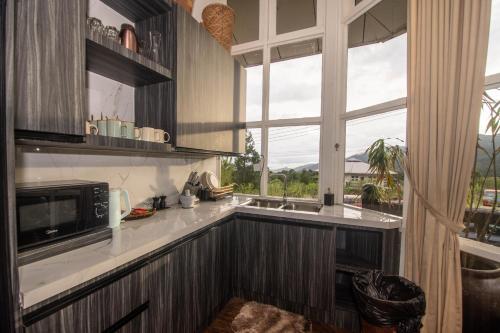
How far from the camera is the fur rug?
5.77 ft

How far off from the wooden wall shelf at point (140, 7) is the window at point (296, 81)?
146 cm

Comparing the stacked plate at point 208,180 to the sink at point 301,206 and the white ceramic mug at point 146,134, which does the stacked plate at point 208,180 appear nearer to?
the sink at point 301,206

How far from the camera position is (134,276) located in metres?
1.06

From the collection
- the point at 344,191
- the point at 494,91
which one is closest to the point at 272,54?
the point at 344,191

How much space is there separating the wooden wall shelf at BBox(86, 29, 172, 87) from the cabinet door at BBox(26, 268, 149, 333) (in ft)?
3.79

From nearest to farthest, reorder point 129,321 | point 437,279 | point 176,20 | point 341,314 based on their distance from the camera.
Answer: point 129,321 → point 437,279 → point 176,20 → point 341,314

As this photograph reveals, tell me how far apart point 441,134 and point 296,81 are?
1.62 meters

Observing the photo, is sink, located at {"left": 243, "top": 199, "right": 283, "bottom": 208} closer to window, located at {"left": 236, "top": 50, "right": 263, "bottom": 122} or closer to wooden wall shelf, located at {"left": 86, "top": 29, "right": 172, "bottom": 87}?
window, located at {"left": 236, "top": 50, "right": 263, "bottom": 122}

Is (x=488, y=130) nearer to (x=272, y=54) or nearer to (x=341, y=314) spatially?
(x=341, y=314)

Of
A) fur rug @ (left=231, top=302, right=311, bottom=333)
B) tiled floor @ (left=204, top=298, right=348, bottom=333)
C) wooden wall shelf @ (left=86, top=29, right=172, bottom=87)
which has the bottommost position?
tiled floor @ (left=204, top=298, right=348, bottom=333)

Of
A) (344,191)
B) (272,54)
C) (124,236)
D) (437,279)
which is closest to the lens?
(124,236)

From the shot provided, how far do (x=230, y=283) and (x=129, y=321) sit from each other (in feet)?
3.68

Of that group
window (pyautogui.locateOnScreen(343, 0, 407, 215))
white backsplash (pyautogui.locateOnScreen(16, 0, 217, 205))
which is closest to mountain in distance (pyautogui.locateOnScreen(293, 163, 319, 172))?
window (pyautogui.locateOnScreen(343, 0, 407, 215))

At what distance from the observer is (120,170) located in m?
1.67
